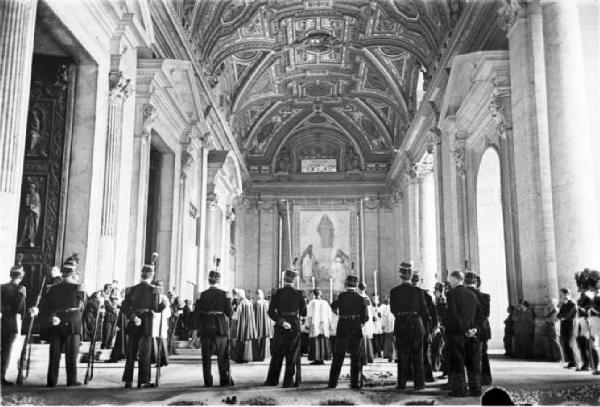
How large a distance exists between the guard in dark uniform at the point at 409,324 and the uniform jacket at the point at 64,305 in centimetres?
335

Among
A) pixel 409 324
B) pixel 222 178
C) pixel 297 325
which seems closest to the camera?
pixel 409 324

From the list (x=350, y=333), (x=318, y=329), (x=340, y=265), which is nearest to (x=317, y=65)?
(x=340, y=265)

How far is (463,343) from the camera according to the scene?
6148 millimetres

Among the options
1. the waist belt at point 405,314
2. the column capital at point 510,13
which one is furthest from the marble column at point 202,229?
the waist belt at point 405,314

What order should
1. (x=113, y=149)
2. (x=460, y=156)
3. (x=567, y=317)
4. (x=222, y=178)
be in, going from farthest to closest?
(x=222, y=178), (x=460, y=156), (x=113, y=149), (x=567, y=317)

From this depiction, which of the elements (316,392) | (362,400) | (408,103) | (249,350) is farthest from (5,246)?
(408,103)

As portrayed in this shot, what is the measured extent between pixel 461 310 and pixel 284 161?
24200mm

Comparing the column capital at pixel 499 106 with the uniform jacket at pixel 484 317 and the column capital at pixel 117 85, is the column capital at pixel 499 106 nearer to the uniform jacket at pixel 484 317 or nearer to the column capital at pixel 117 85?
the uniform jacket at pixel 484 317

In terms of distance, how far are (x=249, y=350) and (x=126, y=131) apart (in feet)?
14.8

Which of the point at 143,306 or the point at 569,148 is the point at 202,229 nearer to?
the point at 569,148

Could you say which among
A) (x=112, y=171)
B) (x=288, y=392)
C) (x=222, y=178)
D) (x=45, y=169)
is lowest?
(x=288, y=392)

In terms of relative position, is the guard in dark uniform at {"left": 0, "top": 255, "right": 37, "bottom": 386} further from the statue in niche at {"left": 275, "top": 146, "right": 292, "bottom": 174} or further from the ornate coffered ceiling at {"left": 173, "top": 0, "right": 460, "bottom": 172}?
the statue in niche at {"left": 275, "top": 146, "right": 292, "bottom": 174}

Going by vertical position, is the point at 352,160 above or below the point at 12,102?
above

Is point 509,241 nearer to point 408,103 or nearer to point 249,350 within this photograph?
point 249,350
